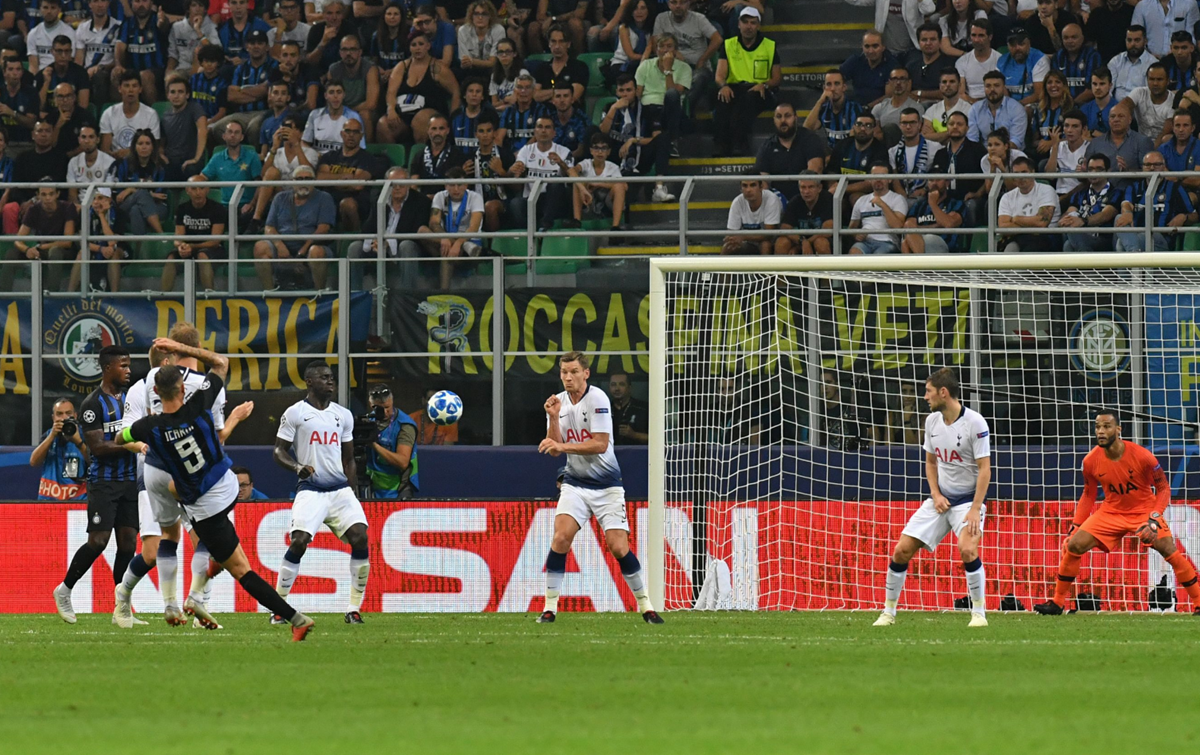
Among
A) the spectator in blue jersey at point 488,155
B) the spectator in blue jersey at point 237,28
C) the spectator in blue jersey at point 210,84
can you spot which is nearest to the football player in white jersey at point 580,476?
the spectator in blue jersey at point 488,155

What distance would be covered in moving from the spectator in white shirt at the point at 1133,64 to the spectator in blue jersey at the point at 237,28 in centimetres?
1111

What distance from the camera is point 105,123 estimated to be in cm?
2234

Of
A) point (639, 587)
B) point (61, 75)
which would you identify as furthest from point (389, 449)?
point (61, 75)

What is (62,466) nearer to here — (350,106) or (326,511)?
(326,511)

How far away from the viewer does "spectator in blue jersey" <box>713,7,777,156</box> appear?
2084 centimetres

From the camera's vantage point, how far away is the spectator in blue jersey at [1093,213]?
57.0ft

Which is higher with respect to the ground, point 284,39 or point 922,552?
point 284,39

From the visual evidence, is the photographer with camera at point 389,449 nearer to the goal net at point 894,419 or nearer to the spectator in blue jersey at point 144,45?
the goal net at point 894,419

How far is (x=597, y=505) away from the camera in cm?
1352

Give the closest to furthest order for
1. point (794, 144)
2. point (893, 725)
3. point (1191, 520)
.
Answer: point (893, 725)
point (1191, 520)
point (794, 144)

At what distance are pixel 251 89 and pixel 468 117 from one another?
3328 mm

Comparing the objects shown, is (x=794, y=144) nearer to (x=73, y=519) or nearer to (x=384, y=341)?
(x=384, y=341)

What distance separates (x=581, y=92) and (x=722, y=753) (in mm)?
15269

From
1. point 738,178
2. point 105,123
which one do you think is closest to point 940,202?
point 738,178
